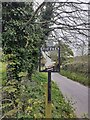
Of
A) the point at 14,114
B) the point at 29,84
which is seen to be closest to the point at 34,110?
the point at 14,114

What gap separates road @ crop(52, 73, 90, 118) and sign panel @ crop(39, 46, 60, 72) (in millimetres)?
1606

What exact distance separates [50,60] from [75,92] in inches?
130

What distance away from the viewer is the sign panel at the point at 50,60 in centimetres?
285

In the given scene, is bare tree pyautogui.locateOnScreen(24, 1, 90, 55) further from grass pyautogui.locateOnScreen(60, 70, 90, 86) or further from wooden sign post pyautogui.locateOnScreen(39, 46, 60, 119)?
grass pyautogui.locateOnScreen(60, 70, 90, 86)

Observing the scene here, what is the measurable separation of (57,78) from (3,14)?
177 inches

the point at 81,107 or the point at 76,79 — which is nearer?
the point at 81,107

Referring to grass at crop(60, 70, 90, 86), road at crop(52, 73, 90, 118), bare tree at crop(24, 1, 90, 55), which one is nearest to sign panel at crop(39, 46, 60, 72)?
bare tree at crop(24, 1, 90, 55)

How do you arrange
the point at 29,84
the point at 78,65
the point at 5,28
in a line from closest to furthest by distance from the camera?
the point at 5,28
the point at 29,84
the point at 78,65

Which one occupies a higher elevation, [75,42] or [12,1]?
[12,1]

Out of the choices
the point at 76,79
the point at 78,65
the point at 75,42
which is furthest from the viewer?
the point at 76,79

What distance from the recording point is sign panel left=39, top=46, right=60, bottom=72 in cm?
285

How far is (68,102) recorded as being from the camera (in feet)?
16.1

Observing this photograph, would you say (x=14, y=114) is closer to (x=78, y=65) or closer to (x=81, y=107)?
(x=81, y=107)

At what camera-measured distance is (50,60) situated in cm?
317
